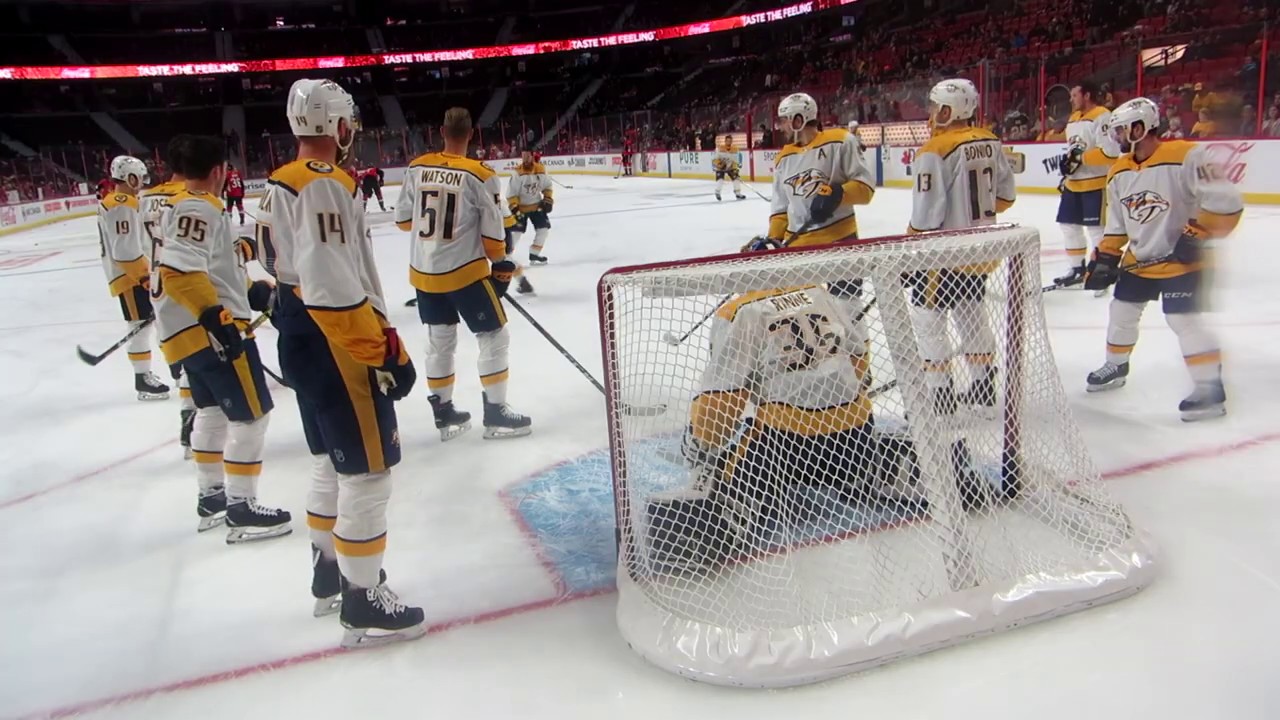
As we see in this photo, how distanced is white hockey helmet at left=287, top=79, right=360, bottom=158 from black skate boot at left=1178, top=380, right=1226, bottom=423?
310 centimetres

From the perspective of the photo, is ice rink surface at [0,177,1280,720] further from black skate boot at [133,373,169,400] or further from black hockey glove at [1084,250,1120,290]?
black hockey glove at [1084,250,1120,290]

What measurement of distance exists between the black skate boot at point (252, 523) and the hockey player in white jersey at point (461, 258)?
936mm

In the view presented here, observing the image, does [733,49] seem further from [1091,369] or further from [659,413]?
[659,413]

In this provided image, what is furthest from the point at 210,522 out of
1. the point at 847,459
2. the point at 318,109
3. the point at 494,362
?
the point at 847,459

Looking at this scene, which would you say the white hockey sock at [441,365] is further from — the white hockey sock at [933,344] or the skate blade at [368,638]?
the white hockey sock at [933,344]

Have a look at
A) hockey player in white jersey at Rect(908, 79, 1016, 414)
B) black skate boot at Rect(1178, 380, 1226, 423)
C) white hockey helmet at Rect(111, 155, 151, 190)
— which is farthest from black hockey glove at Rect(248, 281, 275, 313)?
black skate boot at Rect(1178, 380, 1226, 423)

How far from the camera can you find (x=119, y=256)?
4.50 meters

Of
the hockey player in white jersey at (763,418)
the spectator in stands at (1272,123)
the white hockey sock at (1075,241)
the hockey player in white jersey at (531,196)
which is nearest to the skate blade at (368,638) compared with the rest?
the hockey player in white jersey at (763,418)

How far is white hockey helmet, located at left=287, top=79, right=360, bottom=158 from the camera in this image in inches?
77.7

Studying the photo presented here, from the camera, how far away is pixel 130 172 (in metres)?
4.43

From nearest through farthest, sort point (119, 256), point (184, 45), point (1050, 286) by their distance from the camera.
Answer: point (119, 256), point (1050, 286), point (184, 45)

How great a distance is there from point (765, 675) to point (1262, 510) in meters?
1.68

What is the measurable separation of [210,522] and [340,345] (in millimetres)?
1448

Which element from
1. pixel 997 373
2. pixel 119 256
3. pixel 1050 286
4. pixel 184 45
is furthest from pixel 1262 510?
pixel 184 45
